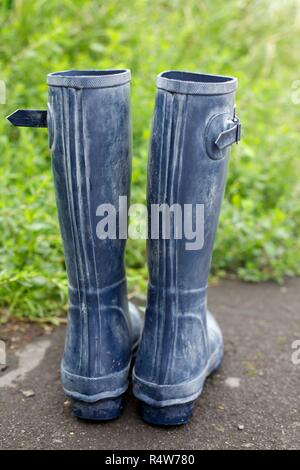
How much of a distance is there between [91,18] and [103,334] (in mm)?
2199

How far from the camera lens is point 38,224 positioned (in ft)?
6.40

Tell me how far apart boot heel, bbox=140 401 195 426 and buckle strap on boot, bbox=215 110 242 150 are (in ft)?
2.04

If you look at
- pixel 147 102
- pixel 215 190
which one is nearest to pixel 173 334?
pixel 215 190

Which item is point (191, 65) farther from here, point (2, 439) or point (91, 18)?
point (2, 439)

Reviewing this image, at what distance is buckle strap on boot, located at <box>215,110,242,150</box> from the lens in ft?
4.22

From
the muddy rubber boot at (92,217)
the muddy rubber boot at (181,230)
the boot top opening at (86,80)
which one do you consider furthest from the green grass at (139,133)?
the boot top opening at (86,80)

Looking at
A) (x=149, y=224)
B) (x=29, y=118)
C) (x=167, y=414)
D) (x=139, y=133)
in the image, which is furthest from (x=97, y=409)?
(x=139, y=133)

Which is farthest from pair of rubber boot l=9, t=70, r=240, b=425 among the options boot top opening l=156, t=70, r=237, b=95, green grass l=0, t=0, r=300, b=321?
green grass l=0, t=0, r=300, b=321

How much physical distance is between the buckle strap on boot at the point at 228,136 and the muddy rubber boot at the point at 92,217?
0.22 meters

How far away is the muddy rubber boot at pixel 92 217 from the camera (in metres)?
1.26

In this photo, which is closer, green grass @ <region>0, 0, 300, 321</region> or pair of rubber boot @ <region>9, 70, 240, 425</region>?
pair of rubber boot @ <region>9, 70, 240, 425</region>

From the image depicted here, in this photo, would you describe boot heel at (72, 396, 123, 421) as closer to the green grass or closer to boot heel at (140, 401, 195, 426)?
boot heel at (140, 401, 195, 426)

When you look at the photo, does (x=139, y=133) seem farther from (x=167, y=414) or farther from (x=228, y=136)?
(x=167, y=414)

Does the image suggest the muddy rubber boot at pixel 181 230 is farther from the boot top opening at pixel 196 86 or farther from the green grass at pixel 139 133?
the green grass at pixel 139 133
